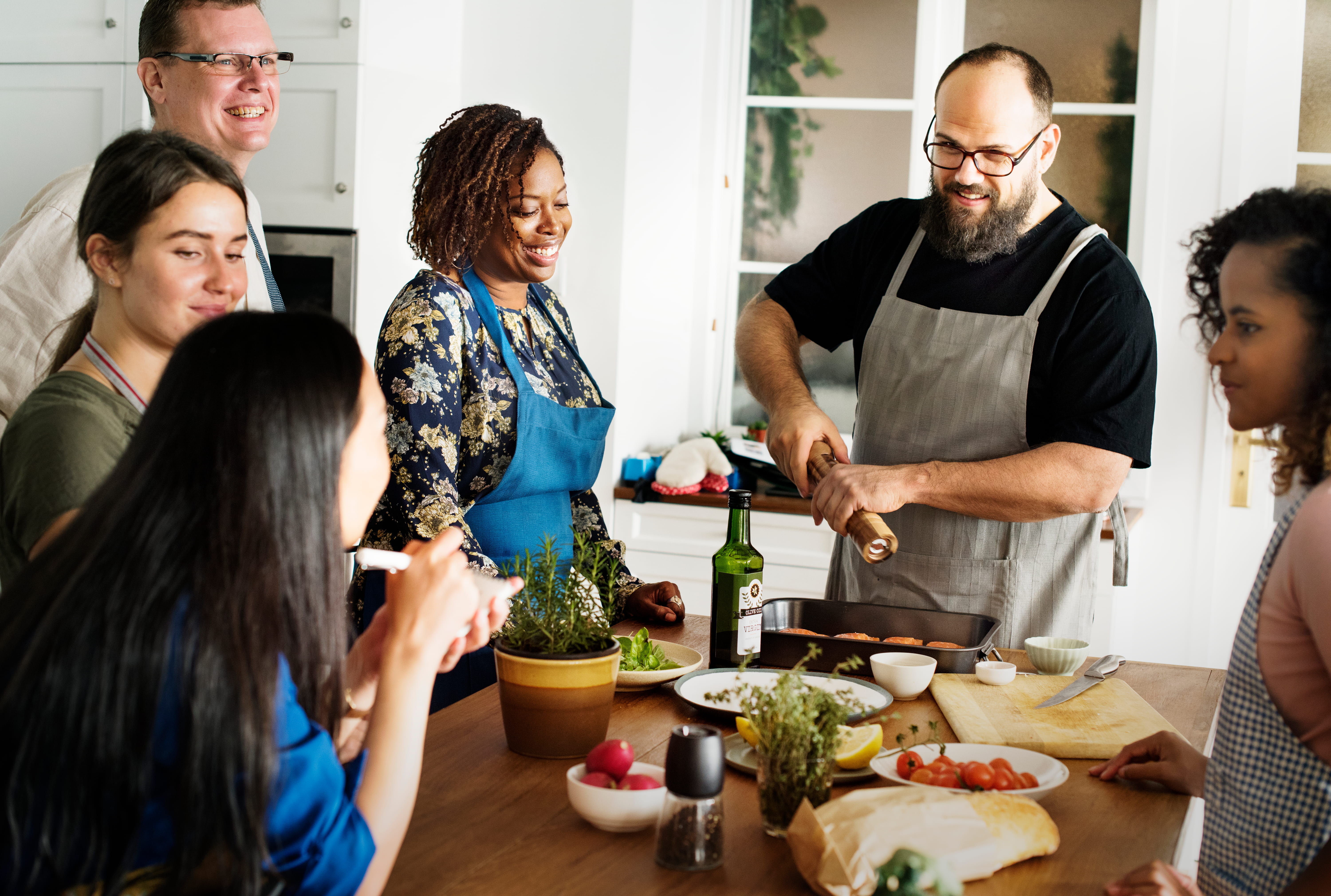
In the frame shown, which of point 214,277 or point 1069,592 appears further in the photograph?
point 1069,592

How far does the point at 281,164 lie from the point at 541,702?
2467 mm

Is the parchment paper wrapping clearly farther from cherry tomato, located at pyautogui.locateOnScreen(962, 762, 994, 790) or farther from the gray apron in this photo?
the gray apron

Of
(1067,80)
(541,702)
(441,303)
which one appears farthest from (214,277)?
(1067,80)

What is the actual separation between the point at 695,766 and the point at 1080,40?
3193 mm

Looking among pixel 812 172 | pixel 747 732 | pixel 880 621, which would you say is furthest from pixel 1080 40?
pixel 747 732

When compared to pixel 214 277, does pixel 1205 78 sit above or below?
above

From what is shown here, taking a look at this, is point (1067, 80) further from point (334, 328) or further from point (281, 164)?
point (334, 328)

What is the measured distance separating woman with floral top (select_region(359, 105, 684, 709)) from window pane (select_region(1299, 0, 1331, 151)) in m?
2.48

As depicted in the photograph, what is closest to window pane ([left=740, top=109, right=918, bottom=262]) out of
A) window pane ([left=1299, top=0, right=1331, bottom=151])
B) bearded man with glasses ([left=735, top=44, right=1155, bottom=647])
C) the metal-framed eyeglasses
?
window pane ([left=1299, top=0, right=1331, bottom=151])

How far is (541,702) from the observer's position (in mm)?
1166

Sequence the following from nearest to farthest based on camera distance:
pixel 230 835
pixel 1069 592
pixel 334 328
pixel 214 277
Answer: pixel 230 835 < pixel 334 328 < pixel 214 277 < pixel 1069 592

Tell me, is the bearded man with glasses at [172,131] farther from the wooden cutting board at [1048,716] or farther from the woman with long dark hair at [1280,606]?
the woman with long dark hair at [1280,606]

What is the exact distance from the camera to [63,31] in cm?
327

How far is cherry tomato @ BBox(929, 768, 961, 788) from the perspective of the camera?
106 centimetres
